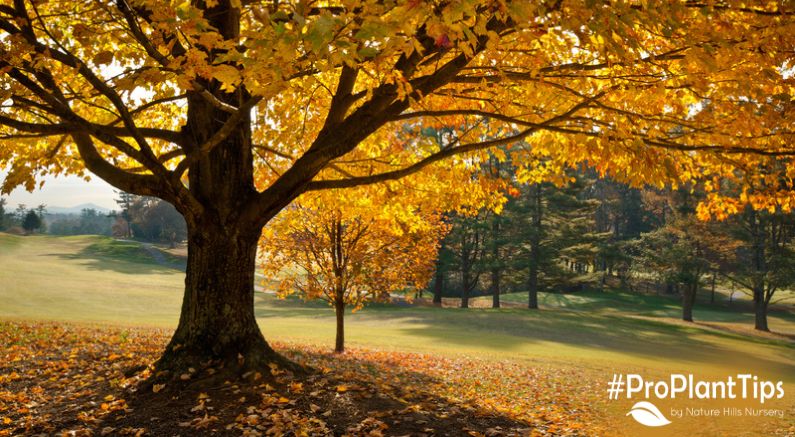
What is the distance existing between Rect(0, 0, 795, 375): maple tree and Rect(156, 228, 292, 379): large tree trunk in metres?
0.02

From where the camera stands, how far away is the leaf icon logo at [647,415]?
842cm

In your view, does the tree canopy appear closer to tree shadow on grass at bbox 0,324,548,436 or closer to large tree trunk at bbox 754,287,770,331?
tree shadow on grass at bbox 0,324,548,436

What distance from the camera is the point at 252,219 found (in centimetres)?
712

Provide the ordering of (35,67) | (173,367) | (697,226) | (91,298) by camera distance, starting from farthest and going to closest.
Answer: (697,226) < (91,298) < (173,367) < (35,67)

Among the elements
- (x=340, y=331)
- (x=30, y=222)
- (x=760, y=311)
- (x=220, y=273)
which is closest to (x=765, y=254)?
(x=760, y=311)

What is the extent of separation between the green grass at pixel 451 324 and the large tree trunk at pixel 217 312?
9568mm

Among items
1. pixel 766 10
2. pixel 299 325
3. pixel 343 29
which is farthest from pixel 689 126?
pixel 299 325

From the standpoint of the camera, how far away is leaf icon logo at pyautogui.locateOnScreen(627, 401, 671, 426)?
8421 mm

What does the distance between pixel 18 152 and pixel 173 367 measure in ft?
17.7

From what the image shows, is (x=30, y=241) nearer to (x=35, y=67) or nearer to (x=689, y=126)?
(x=35, y=67)

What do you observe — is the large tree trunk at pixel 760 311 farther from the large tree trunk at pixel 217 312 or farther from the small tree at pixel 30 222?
the small tree at pixel 30 222

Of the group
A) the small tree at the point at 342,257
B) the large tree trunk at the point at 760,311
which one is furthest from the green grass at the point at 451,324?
the small tree at the point at 342,257

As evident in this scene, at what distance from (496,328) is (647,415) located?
15.6 meters

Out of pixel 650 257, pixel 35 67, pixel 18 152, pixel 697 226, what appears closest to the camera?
pixel 35 67
